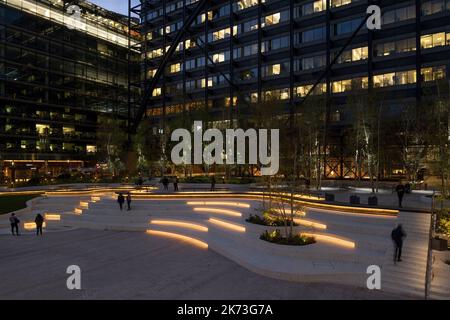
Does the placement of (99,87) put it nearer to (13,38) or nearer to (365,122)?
(13,38)

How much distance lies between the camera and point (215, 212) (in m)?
24.0

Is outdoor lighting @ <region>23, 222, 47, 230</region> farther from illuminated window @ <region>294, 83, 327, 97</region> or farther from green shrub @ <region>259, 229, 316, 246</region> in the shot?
illuminated window @ <region>294, 83, 327, 97</region>

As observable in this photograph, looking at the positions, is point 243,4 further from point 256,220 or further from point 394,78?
point 256,220

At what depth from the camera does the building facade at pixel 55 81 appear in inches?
2579

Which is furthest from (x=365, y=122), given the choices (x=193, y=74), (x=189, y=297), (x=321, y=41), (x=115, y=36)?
(x=115, y=36)

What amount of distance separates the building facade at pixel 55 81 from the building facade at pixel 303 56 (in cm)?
1526

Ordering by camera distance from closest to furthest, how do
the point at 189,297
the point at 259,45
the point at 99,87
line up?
the point at 189,297, the point at 259,45, the point at 99,87

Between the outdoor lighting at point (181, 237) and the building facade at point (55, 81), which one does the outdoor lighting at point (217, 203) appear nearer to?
the outdoor lighting at point (181, 237)

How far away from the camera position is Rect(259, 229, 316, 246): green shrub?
15.4 meters

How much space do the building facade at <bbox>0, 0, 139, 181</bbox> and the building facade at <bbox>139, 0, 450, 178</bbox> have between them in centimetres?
1526

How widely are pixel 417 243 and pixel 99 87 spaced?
276 feet

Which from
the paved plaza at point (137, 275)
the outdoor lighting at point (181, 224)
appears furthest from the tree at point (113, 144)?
the paved plaza at point (137, 275)

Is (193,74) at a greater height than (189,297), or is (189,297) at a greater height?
(193,74)

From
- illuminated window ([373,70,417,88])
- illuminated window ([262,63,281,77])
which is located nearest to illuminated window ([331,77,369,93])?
illuminated window ([373,70,417,88])
